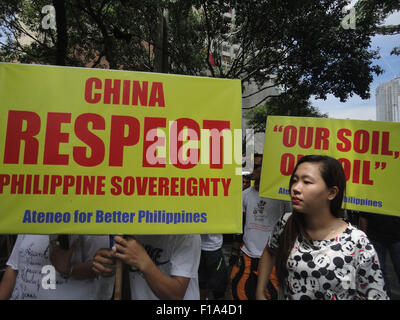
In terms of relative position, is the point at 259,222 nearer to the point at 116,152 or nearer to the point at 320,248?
the point at 320,248

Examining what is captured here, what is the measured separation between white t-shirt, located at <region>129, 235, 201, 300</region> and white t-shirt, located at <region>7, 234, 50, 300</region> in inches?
19.8

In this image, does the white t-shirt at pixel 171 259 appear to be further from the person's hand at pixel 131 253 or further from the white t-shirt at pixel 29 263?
the white t-shirt at pixel 29 263

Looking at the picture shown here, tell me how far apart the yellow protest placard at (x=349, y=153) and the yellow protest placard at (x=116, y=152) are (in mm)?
1215

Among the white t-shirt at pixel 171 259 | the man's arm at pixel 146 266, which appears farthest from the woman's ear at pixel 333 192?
the man's arm at pixel 146 266

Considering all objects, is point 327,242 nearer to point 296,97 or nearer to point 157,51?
point 157,51

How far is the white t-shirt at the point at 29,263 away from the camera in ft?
5.51

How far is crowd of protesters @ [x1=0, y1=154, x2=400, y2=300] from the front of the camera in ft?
4.88

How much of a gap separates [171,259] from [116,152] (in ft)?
2.08

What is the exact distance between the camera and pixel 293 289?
1566 mm

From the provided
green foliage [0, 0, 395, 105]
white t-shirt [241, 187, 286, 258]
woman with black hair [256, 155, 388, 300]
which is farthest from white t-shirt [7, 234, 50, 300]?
green foliage [0, 0, 395, 105]

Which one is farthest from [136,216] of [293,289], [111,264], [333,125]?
[333,125]

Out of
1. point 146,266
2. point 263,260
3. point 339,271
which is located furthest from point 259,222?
point 146,266

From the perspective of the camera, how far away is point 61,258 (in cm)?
170
